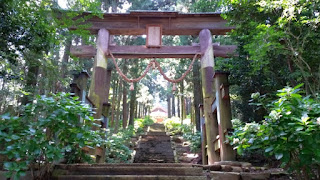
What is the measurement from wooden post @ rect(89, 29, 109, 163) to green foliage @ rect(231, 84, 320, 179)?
503cm

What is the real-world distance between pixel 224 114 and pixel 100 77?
414 centimetres

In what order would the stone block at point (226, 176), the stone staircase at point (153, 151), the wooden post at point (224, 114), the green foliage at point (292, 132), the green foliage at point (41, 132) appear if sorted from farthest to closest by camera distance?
the stone staircase at point (153, 151) → the wooden post at point (224, 114) → the stone block at point (226, 176) → the green foliage at point (41, 132) → the green foliage at point (292, 132)

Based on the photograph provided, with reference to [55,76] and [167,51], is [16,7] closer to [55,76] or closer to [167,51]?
[55,76]

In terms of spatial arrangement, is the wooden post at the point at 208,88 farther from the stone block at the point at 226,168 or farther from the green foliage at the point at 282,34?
the stone block at the point at 226,168

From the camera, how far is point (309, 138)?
205 centimetres

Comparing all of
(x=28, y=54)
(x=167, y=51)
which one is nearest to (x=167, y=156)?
(x=167, y=51)

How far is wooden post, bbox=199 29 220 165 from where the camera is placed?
20.0 feet

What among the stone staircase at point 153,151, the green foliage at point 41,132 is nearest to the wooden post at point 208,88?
the stone staircase at point 153,151

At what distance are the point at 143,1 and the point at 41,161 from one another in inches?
503

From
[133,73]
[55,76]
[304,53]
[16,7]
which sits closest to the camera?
[16,7]

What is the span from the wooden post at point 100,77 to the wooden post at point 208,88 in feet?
9.44

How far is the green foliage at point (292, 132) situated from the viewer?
2.07 metres

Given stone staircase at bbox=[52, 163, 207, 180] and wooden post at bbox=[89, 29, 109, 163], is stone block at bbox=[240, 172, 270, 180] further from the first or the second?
wooden post at bbox=[89, 29, 109, 163]

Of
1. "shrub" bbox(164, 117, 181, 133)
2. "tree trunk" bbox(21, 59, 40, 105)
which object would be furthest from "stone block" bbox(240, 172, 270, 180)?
"shrub" bbox(164, 117, 181, 133)
